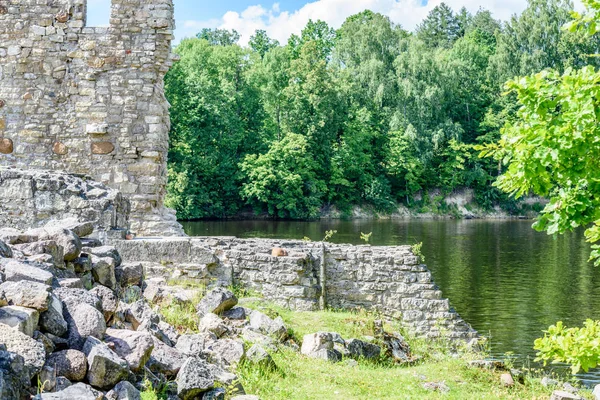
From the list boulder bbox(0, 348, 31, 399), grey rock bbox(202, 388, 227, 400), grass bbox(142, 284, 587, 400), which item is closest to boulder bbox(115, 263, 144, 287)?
grass bbox(142, 284, 587, 400)

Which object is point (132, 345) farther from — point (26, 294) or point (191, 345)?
point (191, 345)

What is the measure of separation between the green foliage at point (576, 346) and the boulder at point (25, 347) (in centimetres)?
403

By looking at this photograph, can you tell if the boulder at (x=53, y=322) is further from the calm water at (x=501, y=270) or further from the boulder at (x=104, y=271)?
the calm water at (x=501, y=270)

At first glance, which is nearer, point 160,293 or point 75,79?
point 160,293

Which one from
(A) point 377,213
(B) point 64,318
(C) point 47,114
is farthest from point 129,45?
(A) point 377,213

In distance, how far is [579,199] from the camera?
5523mm

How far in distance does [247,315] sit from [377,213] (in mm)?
42060

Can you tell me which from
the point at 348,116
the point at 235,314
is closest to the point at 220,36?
the point at 348,116

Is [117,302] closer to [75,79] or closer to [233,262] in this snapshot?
[233,262]

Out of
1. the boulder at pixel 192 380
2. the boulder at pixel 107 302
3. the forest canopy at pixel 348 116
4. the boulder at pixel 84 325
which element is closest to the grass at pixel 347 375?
the boulder at pixel 192 380

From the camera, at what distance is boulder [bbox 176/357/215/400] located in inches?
198

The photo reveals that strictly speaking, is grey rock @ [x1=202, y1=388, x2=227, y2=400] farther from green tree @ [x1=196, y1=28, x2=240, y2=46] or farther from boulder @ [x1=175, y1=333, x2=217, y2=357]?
green tree @ [x1=196, y1=28, x2=240, y2=46]

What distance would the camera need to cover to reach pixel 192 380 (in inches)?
200

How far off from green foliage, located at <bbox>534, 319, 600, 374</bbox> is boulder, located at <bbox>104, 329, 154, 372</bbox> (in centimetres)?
329
